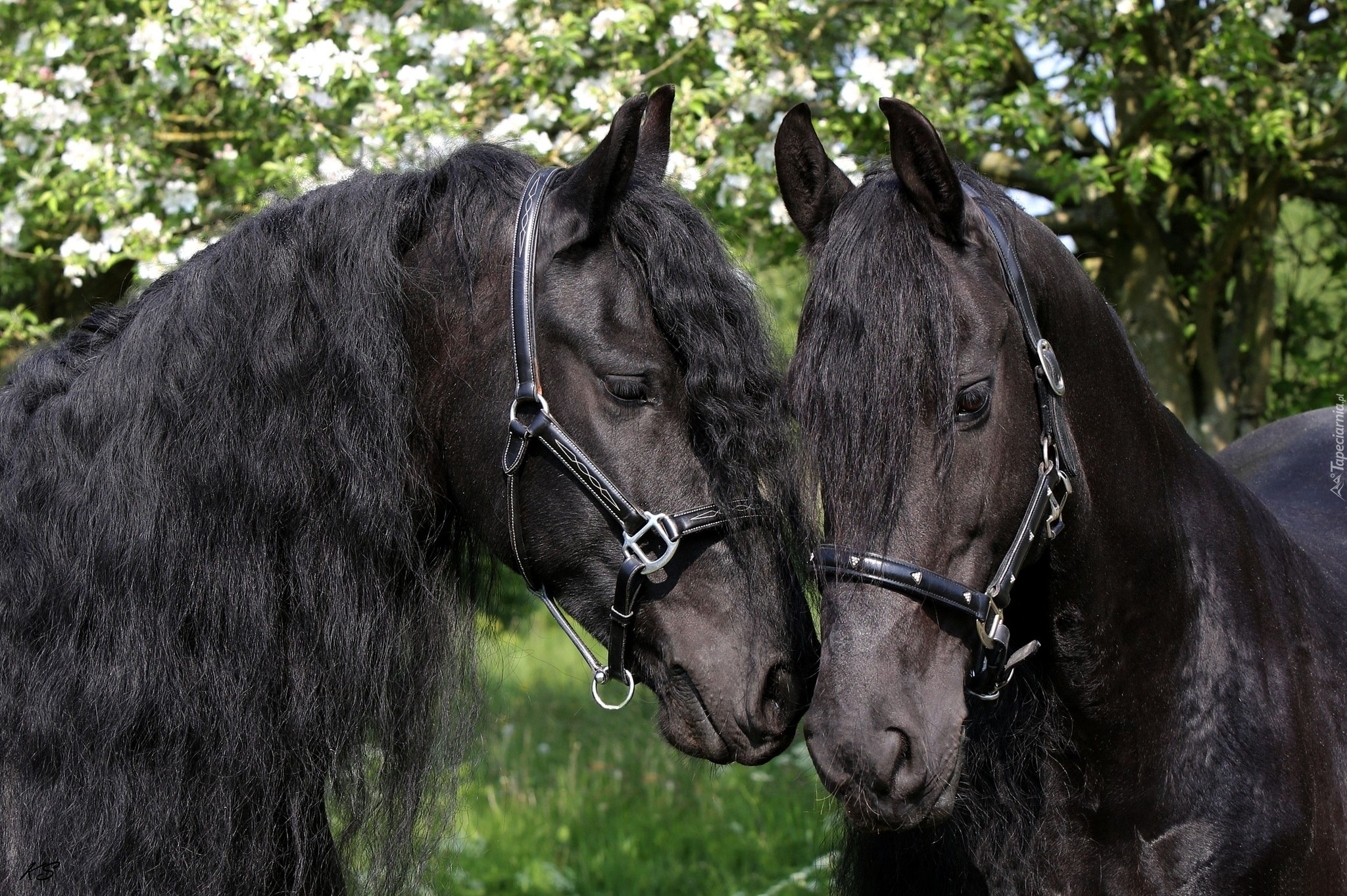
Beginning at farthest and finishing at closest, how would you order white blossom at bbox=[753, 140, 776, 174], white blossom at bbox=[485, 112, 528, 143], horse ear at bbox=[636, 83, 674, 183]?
white blossom at bbox=[753, 140, 776, 174] → white blossom at bbox=[485, 112, 528, 143] → horse ear at bbox=[636, 83, 674, 183]

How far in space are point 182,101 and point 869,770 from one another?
4.20 meters

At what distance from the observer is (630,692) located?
2.24 m

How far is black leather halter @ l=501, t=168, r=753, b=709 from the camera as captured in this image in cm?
216

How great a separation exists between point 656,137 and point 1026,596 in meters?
1.19

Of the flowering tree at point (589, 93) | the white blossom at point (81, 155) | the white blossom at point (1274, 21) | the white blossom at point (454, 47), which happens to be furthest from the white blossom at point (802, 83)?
the white blossom at point (81, 155)

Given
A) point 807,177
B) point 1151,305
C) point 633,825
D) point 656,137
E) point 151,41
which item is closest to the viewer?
point 807,177

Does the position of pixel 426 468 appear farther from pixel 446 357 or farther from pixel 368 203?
pixel 368 203

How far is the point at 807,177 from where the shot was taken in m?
2.32

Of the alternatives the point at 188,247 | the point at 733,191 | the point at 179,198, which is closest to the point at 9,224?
the point at 179,198

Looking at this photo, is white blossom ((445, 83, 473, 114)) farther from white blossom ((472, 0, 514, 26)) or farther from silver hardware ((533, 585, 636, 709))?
silver hardware ((533, 585, 636, 709))

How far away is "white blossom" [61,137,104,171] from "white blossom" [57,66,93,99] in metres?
0.23

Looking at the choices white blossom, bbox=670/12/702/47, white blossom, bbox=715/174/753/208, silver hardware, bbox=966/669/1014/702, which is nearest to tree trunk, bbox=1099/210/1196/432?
white blossom, bbox=715/174/753/208

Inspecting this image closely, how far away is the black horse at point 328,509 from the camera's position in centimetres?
214

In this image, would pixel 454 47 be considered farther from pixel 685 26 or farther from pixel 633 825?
pixel 633 825
